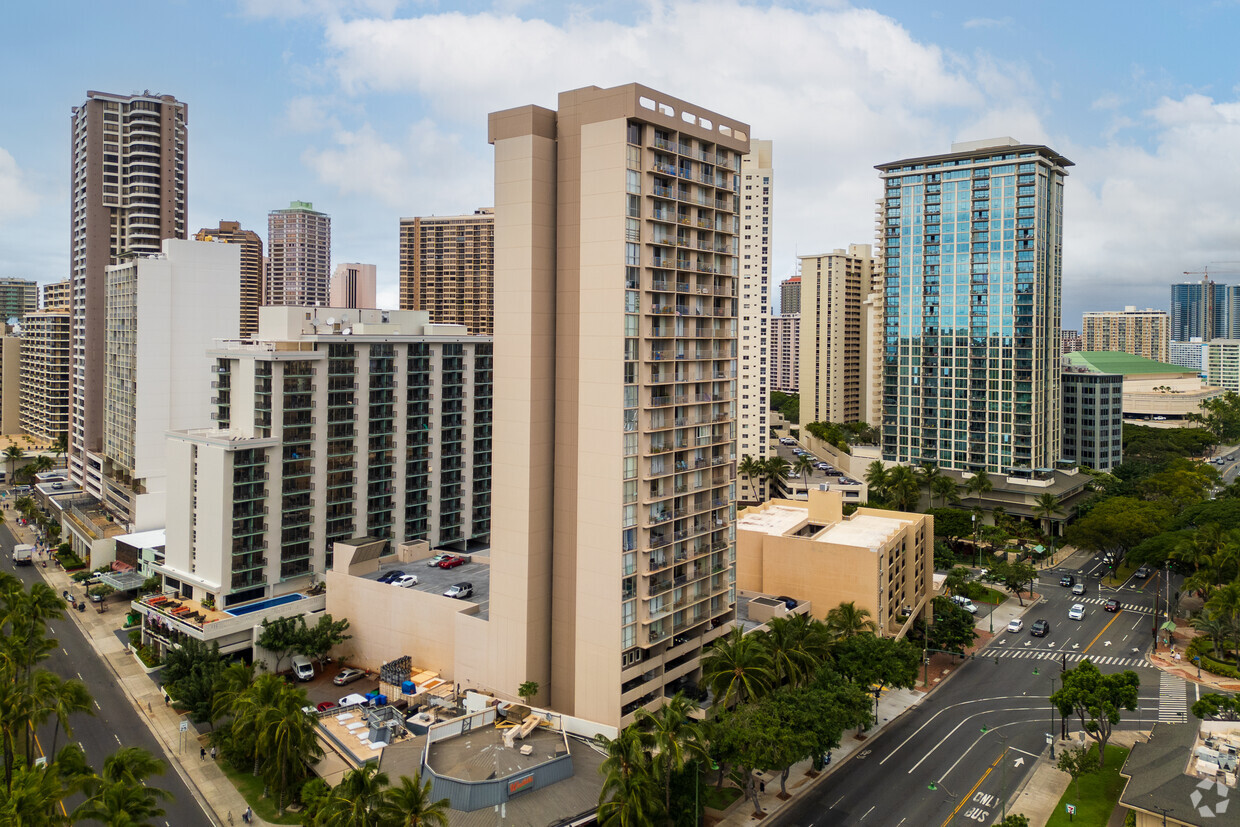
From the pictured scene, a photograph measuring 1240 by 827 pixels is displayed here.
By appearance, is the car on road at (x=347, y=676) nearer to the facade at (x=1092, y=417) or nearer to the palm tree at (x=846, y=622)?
the palm tree at (x=846, y=622)

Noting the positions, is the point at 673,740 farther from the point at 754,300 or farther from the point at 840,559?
the point at 754,300

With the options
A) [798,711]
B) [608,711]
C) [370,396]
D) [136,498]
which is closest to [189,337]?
[136,498]

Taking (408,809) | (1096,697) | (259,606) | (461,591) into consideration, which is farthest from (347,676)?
(1096,697)

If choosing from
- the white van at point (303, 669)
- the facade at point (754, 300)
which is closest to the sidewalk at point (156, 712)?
the white van at point (303, 669)

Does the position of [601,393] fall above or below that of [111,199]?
below

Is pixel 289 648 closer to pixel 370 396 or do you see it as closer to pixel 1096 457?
pixel 370 396

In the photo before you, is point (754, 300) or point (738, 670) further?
point (754, 300)
